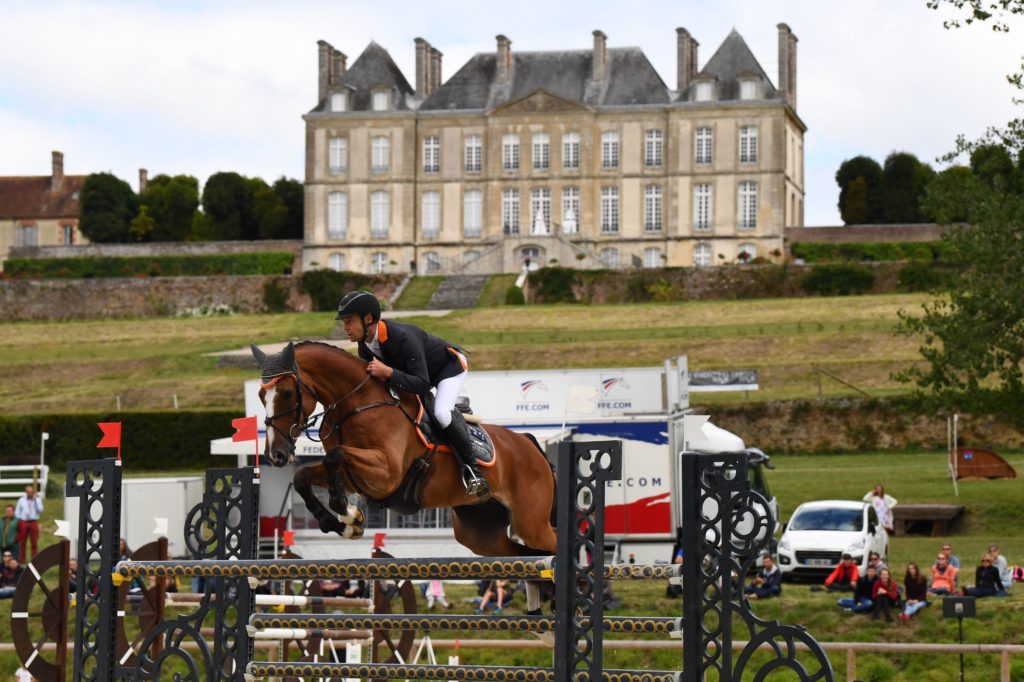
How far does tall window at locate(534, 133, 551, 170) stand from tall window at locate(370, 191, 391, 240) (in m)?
7.14

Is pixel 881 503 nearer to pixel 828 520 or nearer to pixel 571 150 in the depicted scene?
pixel 828 520

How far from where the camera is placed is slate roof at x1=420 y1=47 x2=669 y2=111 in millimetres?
69750

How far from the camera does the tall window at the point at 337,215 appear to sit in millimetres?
71812

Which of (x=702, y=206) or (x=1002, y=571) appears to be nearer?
(x=1002, y=571)

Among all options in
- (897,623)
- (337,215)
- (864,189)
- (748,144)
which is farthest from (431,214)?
(897,623)

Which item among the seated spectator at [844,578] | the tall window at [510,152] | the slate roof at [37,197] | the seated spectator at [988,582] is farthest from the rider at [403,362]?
the slate roof at [37,197]

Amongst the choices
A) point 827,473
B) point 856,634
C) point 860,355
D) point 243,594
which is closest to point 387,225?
point 860,355

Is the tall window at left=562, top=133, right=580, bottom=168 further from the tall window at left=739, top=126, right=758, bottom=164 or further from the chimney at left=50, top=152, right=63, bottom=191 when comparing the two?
the chimney at left=50, top=152, right=63, bottom=191

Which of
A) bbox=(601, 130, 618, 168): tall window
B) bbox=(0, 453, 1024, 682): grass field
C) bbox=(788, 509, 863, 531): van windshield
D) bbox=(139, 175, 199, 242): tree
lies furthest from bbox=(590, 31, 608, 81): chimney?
bbox=(788, 509, 863, 531): van windshield

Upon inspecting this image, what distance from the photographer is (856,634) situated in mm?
15219

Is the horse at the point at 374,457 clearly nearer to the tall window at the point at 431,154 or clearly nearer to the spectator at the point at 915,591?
the spectator at the point at 915,591

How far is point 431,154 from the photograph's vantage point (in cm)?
7144

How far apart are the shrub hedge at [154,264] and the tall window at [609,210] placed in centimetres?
1466

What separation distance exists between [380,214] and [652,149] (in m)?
12.9
